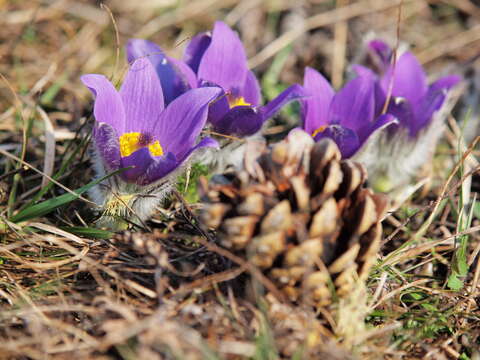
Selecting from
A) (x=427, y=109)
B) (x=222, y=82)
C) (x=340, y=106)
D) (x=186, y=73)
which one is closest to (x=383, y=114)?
(x=340, y=106)

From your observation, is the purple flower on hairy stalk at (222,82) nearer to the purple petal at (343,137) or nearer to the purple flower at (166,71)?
the purple flower at (166,71)

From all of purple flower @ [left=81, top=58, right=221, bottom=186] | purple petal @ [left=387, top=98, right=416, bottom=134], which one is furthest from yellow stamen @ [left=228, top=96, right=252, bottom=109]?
purple petal @ [left=387, top=98, right=416, bottom=134]

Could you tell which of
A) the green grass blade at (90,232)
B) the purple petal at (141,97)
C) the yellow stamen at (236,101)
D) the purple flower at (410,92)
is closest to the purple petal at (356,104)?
the purple flower at (410,92)

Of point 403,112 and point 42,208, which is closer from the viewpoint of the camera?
point 42,208

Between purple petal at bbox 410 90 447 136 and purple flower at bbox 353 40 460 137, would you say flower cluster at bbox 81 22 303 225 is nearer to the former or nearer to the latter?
purple flower at bbox 353 40 460 137

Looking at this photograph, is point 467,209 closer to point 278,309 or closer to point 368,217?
point 368,217

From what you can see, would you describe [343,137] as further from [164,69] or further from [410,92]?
[164,69]
